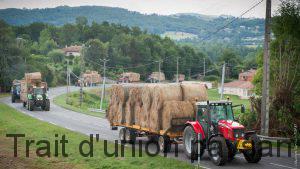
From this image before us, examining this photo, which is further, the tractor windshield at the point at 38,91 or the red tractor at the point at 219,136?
the tractor windshield at the point at 38,91

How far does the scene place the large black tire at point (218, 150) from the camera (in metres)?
18.7

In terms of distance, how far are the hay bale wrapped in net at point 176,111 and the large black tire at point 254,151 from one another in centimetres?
375

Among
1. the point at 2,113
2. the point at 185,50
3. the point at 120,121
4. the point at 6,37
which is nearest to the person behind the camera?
the point at 120,121

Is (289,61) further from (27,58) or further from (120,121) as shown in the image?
(27,58)

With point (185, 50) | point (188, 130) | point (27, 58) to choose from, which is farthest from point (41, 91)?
point (185, 50)

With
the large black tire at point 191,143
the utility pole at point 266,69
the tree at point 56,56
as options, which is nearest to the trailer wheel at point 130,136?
the large black tire at point 191,143

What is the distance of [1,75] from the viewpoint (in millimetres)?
92062

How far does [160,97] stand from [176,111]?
116cm

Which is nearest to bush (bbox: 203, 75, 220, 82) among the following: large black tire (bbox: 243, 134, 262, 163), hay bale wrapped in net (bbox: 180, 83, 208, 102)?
hay bale wrapped in net (bbox: 180, 83, 208, 102)

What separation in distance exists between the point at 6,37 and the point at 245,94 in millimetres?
57641

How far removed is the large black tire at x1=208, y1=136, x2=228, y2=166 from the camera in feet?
61.3

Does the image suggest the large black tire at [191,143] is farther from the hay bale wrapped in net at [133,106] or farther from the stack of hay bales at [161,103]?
the hay bale wrapped in net at [133,106]

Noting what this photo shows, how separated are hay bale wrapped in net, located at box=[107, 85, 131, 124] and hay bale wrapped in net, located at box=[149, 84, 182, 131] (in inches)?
148

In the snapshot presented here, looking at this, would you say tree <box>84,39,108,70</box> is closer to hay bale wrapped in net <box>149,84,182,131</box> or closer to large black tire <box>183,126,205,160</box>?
hay bale wrapped in net <box>149,84,182,131</box>
